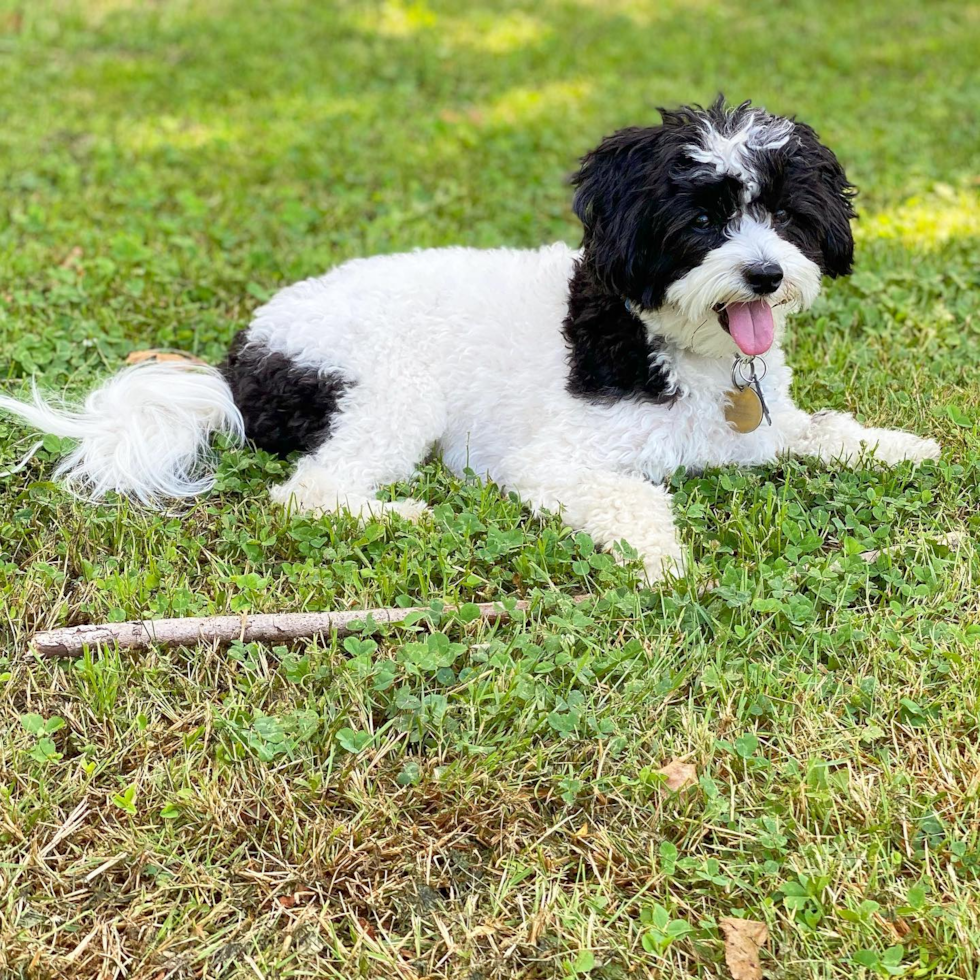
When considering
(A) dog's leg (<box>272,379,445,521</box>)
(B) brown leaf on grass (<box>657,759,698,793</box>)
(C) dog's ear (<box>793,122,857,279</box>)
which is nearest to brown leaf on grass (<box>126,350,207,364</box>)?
(A) dog's leg (<box>272,379,445,521</box>)

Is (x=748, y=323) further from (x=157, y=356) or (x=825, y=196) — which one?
(x=157, y=356)

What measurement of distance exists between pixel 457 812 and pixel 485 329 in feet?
5.74

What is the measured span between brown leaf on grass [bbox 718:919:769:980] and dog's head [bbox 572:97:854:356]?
160 cm

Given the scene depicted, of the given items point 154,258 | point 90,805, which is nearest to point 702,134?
point 90,805

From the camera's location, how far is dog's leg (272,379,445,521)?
11.4 ft

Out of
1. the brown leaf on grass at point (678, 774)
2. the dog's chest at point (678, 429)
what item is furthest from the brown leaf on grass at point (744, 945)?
the dog's chest at point (678, 429)

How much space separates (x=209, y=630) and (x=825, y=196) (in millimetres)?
2082

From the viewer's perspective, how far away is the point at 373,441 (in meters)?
3.53

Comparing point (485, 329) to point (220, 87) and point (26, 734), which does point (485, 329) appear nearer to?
point (26, 734)

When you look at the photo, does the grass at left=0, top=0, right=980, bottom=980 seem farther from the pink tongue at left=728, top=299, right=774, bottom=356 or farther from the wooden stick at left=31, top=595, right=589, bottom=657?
the pink tongue at left=728, top=299, right=774, bottom=356

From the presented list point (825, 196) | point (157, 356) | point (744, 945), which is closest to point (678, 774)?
point (744, 945)

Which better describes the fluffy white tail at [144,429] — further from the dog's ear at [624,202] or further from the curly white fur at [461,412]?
the dog's ear at [624,202]

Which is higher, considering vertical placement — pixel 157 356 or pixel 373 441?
pixel 373 441

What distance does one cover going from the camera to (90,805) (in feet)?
7.75
